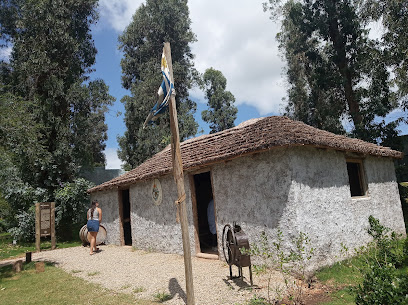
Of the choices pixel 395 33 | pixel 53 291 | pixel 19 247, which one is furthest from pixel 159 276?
pixel 395 33

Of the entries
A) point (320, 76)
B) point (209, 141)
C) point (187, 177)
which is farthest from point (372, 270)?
point (320, 76)

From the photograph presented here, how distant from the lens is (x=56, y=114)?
16109mm

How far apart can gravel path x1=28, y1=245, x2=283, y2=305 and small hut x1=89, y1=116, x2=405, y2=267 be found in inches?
30.8

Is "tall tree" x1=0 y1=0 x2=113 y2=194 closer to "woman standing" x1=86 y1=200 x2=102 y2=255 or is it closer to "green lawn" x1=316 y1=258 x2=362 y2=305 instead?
"woman standing" x1=86 y1=200 x2=102 y2=255

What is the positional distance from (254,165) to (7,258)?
36.0 ft

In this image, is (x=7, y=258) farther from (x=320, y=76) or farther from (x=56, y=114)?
(x=320, y=76)

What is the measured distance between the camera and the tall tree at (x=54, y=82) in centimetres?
1526

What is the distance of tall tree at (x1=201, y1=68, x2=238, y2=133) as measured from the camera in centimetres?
3139

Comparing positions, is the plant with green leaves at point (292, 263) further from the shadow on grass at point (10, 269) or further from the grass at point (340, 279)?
the shadow on grass at point (10, 269)

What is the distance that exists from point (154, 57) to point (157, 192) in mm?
19395

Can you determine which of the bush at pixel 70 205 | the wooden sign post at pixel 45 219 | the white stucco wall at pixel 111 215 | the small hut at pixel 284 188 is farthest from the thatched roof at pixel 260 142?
the bush at pixel 70 205

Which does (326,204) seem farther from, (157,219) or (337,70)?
(337,70)

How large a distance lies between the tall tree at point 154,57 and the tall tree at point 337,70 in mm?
9216

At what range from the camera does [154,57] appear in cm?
2650
